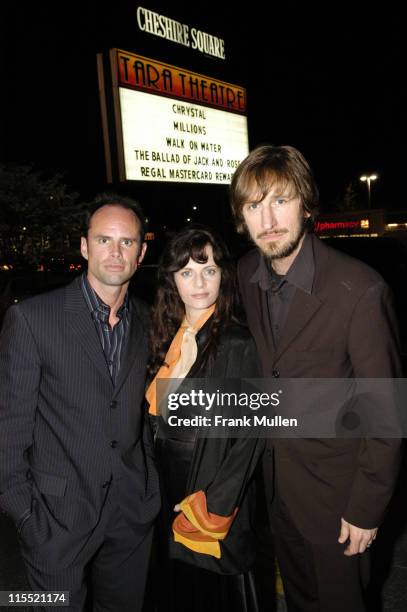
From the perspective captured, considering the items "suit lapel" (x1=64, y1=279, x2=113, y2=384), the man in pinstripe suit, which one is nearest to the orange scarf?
the man in pinstripe suit

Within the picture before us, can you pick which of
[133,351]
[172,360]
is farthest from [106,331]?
[172,360]

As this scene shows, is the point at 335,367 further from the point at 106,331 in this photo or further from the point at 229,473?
the point at 106,331

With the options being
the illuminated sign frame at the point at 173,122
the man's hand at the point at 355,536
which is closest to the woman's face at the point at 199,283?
the man's hand at the point at 355,536

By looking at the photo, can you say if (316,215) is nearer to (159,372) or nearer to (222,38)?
(159,372)

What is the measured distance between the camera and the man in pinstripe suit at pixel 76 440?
2.09m

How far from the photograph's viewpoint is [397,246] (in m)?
5.29

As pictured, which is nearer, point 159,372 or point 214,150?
point 159,372

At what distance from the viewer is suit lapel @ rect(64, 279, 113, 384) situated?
2160 millimetres

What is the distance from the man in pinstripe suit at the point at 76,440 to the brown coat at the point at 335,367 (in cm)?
74

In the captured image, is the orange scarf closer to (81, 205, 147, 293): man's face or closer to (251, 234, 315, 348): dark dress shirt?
(251, 234, 315, 348): dark dress shirt

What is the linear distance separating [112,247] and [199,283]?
20.8 inches

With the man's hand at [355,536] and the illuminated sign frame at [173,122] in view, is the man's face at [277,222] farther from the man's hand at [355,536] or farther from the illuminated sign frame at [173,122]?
the illuminated sign frame at [173,122]

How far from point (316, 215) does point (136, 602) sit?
7.80ft

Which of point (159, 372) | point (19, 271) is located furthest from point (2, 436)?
point (19, 271)
